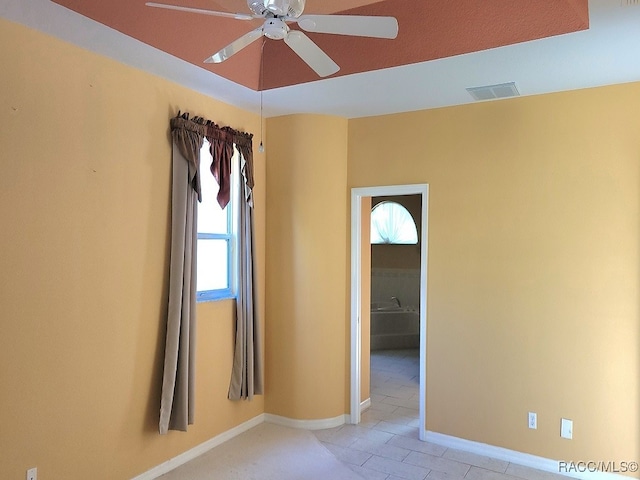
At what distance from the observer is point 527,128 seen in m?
3.37

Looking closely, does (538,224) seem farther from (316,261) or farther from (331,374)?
(331,374)

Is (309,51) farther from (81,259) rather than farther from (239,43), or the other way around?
(81,259)

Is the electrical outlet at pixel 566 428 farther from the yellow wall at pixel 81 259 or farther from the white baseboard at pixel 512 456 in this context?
the yellow wall at pixel 81 259

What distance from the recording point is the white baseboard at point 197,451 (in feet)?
A: 10.1

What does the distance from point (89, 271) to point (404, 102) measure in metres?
2.51

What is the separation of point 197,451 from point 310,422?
991mm

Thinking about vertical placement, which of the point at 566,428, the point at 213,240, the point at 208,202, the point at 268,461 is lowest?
the point at 268,461

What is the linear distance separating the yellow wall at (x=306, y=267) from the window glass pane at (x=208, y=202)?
1.87 ft

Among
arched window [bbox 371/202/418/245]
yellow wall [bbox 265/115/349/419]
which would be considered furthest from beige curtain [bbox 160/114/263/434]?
arched window [bbox 371/202/418/245]

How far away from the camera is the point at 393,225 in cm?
743

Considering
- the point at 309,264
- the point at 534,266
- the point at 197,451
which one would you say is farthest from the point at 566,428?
the point at 197,451

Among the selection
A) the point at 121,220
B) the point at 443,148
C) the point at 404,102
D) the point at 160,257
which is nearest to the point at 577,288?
the point at 443,148

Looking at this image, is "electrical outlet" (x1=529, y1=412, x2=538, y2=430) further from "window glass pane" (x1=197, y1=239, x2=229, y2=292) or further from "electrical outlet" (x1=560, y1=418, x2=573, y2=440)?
"window glass pane" (x1=197, y1=239, x2=229, y2=292)

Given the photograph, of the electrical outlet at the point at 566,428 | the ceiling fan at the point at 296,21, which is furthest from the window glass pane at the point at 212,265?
the electrical outlet at the point at 566,428
